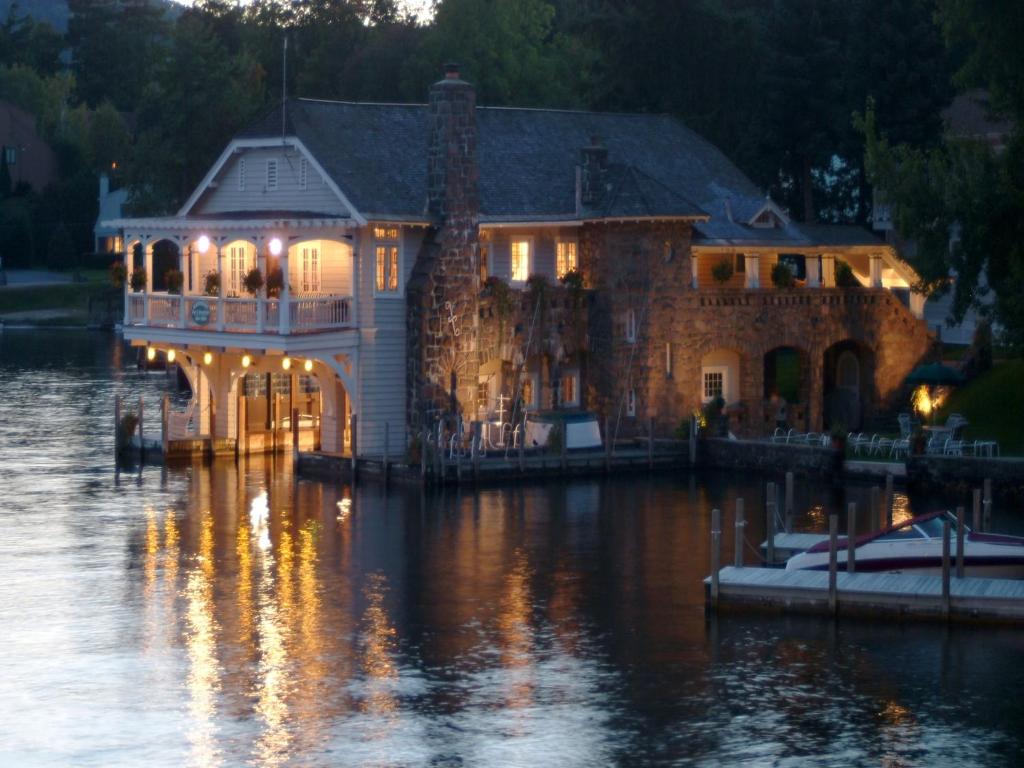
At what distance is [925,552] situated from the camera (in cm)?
3531

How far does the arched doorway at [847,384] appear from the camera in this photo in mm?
59750

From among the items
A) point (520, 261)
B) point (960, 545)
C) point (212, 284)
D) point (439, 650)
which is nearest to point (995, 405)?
point (520, 261)

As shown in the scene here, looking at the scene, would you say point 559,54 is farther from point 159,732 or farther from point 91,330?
point 159,732

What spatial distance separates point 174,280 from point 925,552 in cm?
2571

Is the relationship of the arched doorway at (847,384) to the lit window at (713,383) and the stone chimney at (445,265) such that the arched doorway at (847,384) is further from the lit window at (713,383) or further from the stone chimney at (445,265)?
the stone chimney at (445,265)

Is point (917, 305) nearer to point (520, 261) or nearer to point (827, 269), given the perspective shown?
point (827, 269)

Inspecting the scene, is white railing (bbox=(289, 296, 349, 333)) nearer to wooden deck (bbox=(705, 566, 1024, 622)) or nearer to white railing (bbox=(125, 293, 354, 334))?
white railing (bbox=(125, 293, 354, 334))

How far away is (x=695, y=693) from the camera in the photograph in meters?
29.3

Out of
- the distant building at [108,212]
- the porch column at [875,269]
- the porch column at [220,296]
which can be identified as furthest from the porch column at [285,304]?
the distant building at [108,212]

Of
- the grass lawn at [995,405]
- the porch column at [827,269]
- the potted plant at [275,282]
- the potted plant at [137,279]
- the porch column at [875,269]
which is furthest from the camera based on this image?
the porch column at [875,269]

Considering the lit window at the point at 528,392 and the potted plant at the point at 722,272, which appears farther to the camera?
the potted plant at the point at 722,272

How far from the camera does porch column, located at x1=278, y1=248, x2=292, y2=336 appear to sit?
164 ft

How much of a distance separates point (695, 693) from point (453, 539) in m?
13.5

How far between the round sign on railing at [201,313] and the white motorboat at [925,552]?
21672 millimetres
